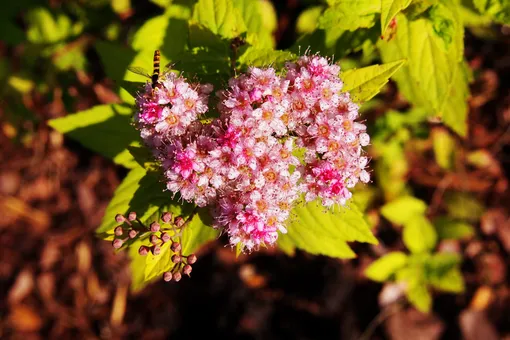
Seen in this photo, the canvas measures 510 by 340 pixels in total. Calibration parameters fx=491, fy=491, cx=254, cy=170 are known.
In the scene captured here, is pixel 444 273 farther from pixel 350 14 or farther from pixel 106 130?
pixel 106 130

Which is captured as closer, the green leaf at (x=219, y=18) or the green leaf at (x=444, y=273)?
the green leaf at (x=219, y=18)

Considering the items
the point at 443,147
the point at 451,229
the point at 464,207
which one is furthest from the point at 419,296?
the point at 443,147

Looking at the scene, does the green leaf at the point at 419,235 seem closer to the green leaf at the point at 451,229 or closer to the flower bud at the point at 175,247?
the green leaf at the point at 451,229

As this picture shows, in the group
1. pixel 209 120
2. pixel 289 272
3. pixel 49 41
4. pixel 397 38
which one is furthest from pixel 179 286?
pixel 397 38

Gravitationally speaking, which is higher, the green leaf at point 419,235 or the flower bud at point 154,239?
the flower bud at point 154,239

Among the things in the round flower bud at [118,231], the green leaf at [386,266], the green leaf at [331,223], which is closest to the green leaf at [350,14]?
the green leaf at [331,223]

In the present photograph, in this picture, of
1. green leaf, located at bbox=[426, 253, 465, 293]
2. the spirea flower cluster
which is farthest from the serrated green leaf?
the spirea flower cluster

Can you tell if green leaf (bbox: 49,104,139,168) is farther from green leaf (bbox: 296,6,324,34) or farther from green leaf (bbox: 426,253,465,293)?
green leaf (bbox: 426,253,465,293)
